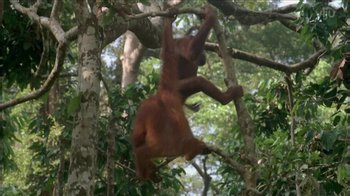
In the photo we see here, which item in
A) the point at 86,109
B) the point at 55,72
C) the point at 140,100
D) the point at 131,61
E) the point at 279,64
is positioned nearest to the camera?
the point at 86,109

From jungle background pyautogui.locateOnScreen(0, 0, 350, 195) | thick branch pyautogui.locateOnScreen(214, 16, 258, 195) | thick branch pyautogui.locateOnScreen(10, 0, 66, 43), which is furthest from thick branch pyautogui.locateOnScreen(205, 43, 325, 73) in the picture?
thick branch pyautogui.locateOnScreen(10, 0, 66, 43)

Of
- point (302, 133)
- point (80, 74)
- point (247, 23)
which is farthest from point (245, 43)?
point (80, 74)

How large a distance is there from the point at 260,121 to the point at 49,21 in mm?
2281

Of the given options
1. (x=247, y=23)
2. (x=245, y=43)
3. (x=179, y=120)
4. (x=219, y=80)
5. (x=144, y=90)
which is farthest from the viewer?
(x=245, y=43)

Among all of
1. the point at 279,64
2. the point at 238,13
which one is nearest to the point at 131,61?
the point at 238,13

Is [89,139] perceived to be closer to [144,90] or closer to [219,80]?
[144,90]

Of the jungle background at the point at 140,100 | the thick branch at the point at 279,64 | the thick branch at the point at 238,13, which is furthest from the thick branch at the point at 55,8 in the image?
the thick branch at the point at 238,13

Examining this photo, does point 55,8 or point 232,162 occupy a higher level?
point 55,8

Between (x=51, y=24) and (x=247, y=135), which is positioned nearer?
(x=247, y=135)

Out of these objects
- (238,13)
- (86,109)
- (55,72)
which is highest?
(238,13)

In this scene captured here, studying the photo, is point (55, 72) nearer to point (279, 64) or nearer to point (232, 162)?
point (232, 162)

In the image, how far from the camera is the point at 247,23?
18.1ft

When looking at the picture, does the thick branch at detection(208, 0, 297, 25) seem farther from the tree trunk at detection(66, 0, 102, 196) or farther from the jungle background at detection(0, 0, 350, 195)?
the tree trunk at detection(66, 0, 102, 196)

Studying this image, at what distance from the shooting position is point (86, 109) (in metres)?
2.72
